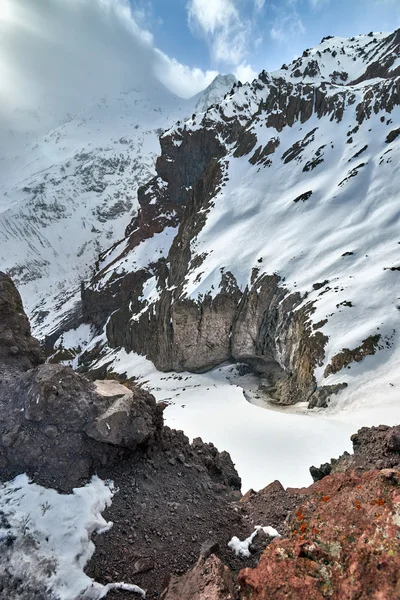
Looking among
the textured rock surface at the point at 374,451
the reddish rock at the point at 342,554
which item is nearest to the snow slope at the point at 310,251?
the textured rock surface at the point at 374,451

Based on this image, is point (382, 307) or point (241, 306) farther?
point (241, 306)

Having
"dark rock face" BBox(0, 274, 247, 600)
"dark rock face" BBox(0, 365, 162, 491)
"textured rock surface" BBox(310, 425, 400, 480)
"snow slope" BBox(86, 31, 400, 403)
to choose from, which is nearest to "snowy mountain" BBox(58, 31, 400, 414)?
"snow slope" BBox(86, 31, 400, 403)

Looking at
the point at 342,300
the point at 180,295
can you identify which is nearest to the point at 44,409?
the point at 342,300

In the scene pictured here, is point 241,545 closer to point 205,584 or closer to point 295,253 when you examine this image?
point 205,584

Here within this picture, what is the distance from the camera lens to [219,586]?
14.9 feet

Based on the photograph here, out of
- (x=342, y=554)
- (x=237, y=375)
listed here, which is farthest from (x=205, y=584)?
(x=237, y=375)

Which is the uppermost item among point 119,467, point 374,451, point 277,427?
point 119,467

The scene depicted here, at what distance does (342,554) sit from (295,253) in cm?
3771

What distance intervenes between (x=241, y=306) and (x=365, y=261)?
49.6ft

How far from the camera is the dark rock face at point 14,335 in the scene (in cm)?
965

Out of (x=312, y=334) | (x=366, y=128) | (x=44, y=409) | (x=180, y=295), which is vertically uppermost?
(x=366, y=128)

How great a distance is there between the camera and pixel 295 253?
39.2 metres

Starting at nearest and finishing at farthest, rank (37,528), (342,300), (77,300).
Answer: (37,528) → (342,300) → (77,300)

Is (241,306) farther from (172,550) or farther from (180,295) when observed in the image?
(172,550)
